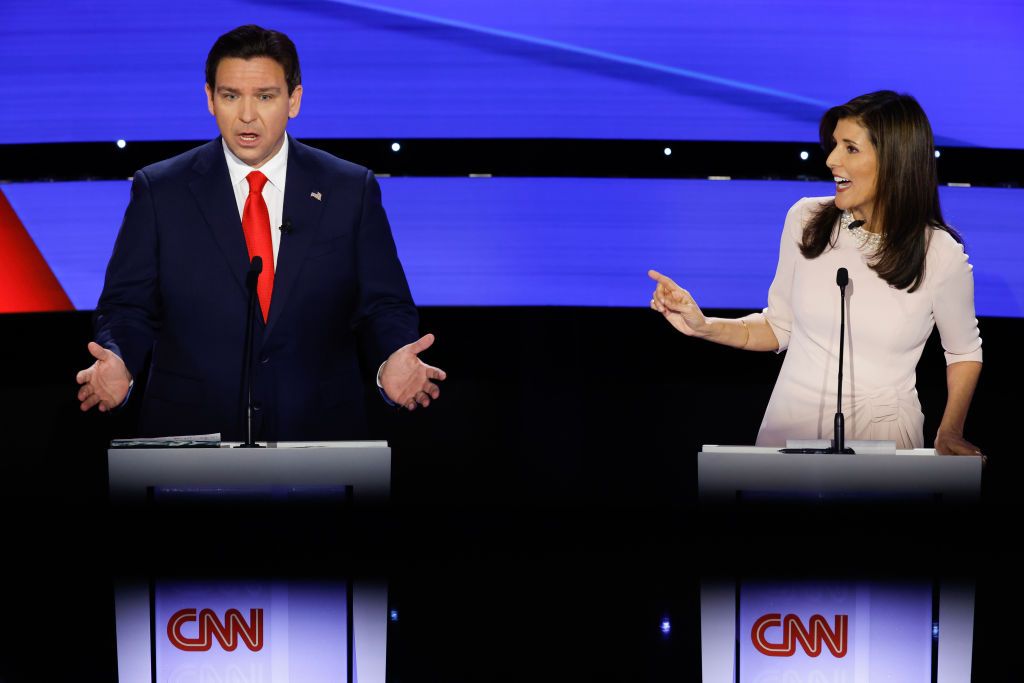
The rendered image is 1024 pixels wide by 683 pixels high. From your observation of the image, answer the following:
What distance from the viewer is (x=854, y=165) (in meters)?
2.74

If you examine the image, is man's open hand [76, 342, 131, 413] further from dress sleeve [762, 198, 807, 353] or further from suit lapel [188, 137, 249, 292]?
dress sleeve [762, 198, 807, 353]

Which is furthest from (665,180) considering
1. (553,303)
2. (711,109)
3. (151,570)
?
(151,570)

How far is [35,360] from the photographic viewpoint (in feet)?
13.2

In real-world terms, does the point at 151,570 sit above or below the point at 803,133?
below

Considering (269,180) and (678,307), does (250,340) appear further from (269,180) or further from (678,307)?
(678,307)

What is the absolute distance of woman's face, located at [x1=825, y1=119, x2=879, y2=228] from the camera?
2.73 meters

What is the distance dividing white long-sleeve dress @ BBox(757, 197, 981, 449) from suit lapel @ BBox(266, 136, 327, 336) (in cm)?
115

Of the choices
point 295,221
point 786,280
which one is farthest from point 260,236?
point 786,280

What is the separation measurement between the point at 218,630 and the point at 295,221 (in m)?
1.09

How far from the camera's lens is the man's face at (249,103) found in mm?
2820

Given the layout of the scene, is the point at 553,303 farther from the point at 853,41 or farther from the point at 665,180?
the point at 853,41

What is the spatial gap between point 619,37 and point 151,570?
2598 millimetres

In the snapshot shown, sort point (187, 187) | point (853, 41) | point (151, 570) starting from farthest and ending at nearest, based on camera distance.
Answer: point (853, 41) < point (187, 187) < point (151, 570)

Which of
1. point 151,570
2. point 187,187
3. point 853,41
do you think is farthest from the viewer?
point 853,41
